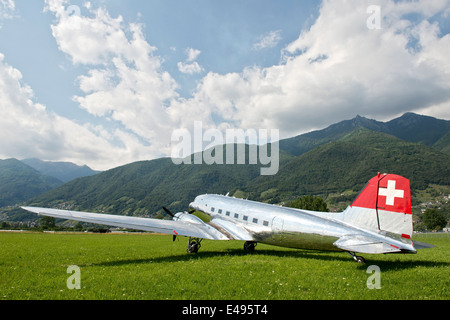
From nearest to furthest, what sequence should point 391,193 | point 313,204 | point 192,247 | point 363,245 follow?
1. point 363,245
2. point 391,193
3. point 192,247
4. point 313,204

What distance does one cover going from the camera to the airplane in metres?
9.65

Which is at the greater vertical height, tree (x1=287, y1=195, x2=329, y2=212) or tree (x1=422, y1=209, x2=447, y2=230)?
tree (x1=287, y1=195, x2=329, y2=212)

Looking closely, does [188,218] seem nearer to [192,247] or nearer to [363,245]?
[192,247]

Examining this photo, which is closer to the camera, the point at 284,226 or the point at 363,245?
the point at 363,245

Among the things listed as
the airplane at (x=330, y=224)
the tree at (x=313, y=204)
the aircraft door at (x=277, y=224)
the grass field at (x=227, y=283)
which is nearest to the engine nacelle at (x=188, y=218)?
the airplane at (x=330, y=224)

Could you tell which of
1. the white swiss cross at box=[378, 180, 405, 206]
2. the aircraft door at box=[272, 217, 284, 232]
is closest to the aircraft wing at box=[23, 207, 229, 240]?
the aircraft door at box=[272, 217, 284, 232]

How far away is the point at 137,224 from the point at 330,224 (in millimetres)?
9129

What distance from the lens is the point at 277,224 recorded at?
12.5 metres

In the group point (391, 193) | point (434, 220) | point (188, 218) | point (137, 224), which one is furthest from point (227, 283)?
point (434, 220)

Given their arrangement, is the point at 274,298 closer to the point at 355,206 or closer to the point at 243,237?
the point at 355,206

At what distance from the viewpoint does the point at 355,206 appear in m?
10.9

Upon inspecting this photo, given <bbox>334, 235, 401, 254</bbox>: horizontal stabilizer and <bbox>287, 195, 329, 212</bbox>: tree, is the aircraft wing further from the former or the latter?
<bbox>287, 195, 329, 212</bbox>: tree

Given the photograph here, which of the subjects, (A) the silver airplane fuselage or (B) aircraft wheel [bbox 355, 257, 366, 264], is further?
(A) the silver airplane fuselage
